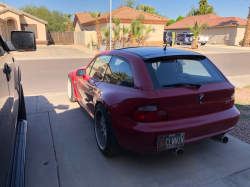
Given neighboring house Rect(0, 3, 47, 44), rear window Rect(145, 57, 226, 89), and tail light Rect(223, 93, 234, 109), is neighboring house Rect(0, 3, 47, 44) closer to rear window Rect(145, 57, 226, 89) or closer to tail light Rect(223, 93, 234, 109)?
rear window Rect(145, 57, 226, 89)

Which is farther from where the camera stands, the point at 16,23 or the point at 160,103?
the point at 16,23

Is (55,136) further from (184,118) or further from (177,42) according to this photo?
(177,42)

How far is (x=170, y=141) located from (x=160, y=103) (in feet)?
1.56

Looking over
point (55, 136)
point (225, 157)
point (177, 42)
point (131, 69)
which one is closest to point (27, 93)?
point (55, 136)

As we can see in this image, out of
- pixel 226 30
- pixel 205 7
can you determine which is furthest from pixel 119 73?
pixel 205 7

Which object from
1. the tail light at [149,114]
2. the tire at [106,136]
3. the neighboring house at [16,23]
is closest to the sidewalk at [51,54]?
the neighboring house at [16,23]

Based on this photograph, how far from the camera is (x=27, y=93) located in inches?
257

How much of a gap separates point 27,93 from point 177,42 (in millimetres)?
30523

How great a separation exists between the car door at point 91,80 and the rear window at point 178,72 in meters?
1.07

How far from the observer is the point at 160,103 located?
253 centimetres

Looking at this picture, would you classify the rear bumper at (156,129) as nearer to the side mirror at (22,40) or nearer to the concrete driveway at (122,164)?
the concrete driveway at (122,164)

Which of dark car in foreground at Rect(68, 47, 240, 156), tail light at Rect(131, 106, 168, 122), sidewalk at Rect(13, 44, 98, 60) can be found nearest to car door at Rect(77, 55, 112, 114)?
dark car in foreground at Rect(68, 47, 240, 156)

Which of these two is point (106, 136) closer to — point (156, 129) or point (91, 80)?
point (156, 129)

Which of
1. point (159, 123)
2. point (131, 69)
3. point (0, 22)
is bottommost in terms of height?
point (159, 123)
